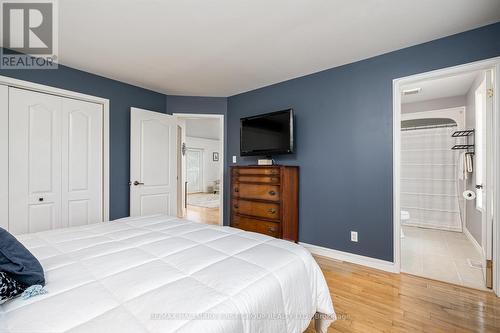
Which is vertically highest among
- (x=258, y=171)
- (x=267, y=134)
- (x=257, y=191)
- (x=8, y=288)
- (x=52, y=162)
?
(x=267, y=134)

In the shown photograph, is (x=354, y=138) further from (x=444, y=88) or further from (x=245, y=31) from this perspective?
(x=444, y=88)

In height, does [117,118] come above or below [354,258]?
above

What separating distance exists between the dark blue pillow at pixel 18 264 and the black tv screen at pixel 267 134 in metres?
2.65

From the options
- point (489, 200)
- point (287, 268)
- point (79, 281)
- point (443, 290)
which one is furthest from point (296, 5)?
point (443, 290)

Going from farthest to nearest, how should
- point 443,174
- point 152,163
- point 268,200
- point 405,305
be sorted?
1. point 443,174
2. point 152,163
3. point 268,200
4. point 405,305

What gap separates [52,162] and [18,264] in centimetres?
236

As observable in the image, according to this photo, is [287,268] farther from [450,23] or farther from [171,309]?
[450,23]

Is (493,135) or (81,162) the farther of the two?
(81,162)

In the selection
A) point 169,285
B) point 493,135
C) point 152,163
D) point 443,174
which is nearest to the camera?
point 169,285

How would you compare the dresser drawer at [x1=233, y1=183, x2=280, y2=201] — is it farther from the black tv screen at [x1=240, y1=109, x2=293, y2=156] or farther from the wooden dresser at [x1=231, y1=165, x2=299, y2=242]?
the black tv screen at [x1=240, y1=109, x2=293, y2=156]

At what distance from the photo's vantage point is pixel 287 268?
125 cm

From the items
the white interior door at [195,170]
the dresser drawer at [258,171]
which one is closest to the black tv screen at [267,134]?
the dresser drawer at [258,171]

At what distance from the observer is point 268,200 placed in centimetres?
303

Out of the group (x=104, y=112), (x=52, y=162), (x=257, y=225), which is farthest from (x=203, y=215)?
(x=52, y=162)
